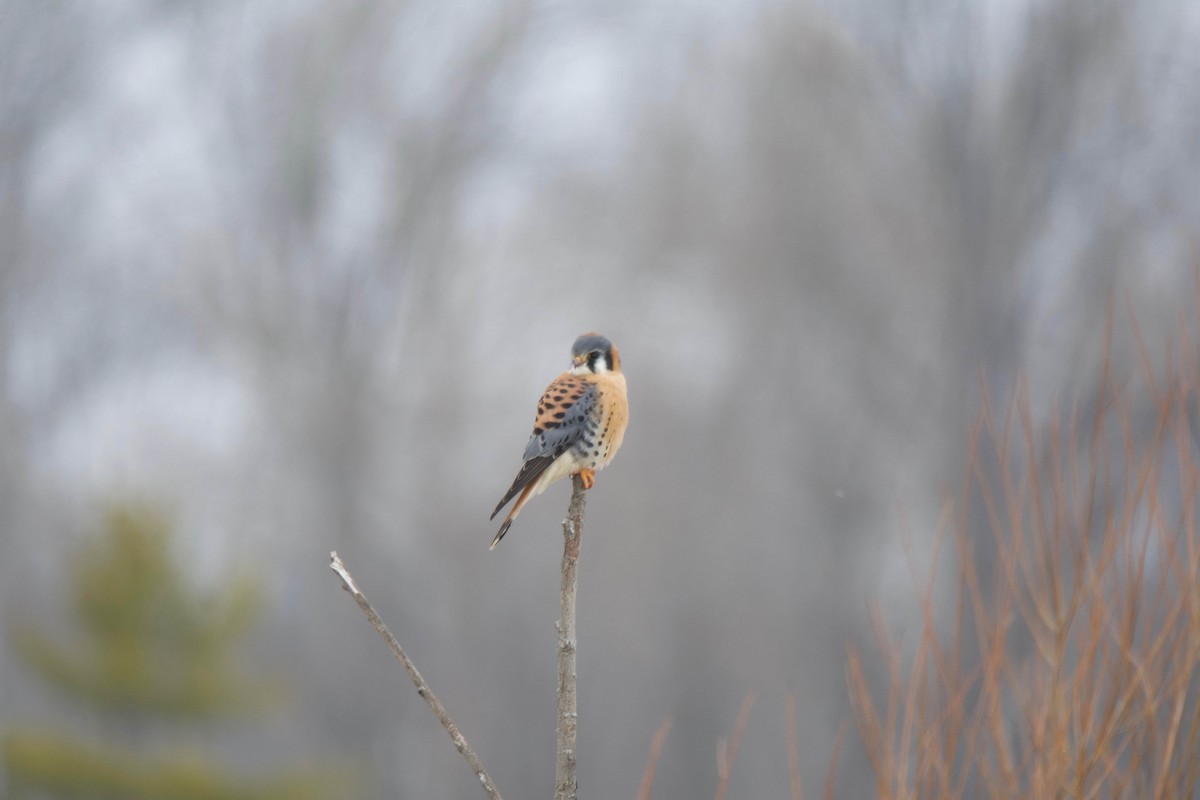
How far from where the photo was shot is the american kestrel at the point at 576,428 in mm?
1847

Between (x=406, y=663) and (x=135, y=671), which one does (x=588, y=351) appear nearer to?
(x=406, y=663)

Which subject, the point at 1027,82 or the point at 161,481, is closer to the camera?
the point at 1027,82

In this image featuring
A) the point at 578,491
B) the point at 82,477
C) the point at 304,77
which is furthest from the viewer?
the point at 304,77

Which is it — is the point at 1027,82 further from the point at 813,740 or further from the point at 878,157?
the point at 813,740

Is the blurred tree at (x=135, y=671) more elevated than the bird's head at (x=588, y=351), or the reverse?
the blurred tree at (x=135, y=671)

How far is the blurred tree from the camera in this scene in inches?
356

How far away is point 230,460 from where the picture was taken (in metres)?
12.9

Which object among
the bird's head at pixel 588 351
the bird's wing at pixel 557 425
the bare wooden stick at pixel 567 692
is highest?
the bird's wing at pixel 557 425

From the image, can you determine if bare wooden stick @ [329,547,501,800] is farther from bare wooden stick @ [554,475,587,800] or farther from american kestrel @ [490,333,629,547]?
american kestrel @ [490,333,629,547]

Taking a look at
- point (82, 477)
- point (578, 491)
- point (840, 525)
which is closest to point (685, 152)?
point (840, 525)

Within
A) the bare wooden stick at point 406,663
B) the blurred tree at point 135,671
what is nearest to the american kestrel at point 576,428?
the bare wooden stick at point 406,663

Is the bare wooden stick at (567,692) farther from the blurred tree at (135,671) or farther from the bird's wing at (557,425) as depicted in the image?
the blurred tree at (135,671)

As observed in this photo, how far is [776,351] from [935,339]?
174cm

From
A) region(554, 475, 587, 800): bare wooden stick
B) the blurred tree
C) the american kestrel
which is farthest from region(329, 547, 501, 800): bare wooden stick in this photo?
the blurred tree
